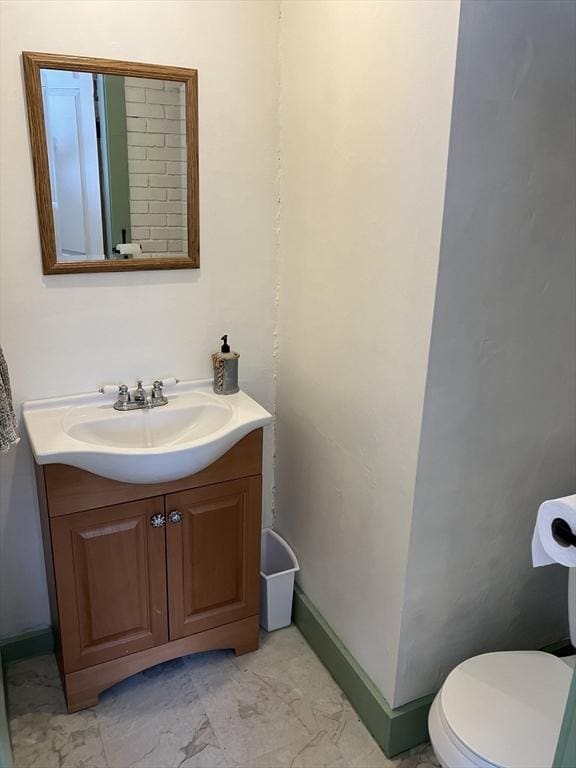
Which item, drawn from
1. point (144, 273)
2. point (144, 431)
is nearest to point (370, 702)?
point (144, 431)

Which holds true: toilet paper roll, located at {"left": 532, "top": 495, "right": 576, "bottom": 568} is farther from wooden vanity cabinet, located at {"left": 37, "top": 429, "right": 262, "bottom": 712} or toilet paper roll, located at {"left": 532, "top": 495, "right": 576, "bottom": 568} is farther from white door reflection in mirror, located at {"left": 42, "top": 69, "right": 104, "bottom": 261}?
white door reflection in mirror, located at {"left": 42, "top": 69, "right": 104, "bottom": 261}

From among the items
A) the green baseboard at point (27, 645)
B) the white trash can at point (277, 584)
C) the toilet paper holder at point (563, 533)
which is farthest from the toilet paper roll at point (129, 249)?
the toilet paper holder at point (563, 533)

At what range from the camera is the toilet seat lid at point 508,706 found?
4.41 feet

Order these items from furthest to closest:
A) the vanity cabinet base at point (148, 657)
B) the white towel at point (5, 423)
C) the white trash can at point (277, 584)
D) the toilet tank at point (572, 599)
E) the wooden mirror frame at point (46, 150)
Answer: the white trash can at point (277, 584), the vanity cabinet base at point (148, 657), the wooden mirror frame at point (46, 150), the toilet tank at point (572, 599), the white towel at point (5, 423)

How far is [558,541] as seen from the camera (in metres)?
1.01

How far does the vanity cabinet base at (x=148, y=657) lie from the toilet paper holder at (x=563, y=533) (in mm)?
1276

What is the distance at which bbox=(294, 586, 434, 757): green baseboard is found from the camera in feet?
5.66

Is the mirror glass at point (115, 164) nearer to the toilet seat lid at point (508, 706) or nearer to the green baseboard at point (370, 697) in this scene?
A: the green baseboard at point (370, 697)

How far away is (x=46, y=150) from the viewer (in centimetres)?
168

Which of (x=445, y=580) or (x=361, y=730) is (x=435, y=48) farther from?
(x=361, y=730)

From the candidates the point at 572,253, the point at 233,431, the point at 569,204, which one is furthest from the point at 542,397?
the point at 233,431

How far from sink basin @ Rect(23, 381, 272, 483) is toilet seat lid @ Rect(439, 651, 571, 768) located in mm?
836

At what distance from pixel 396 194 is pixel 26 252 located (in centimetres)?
101

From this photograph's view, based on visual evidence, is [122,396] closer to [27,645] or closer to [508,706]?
[27,645]
